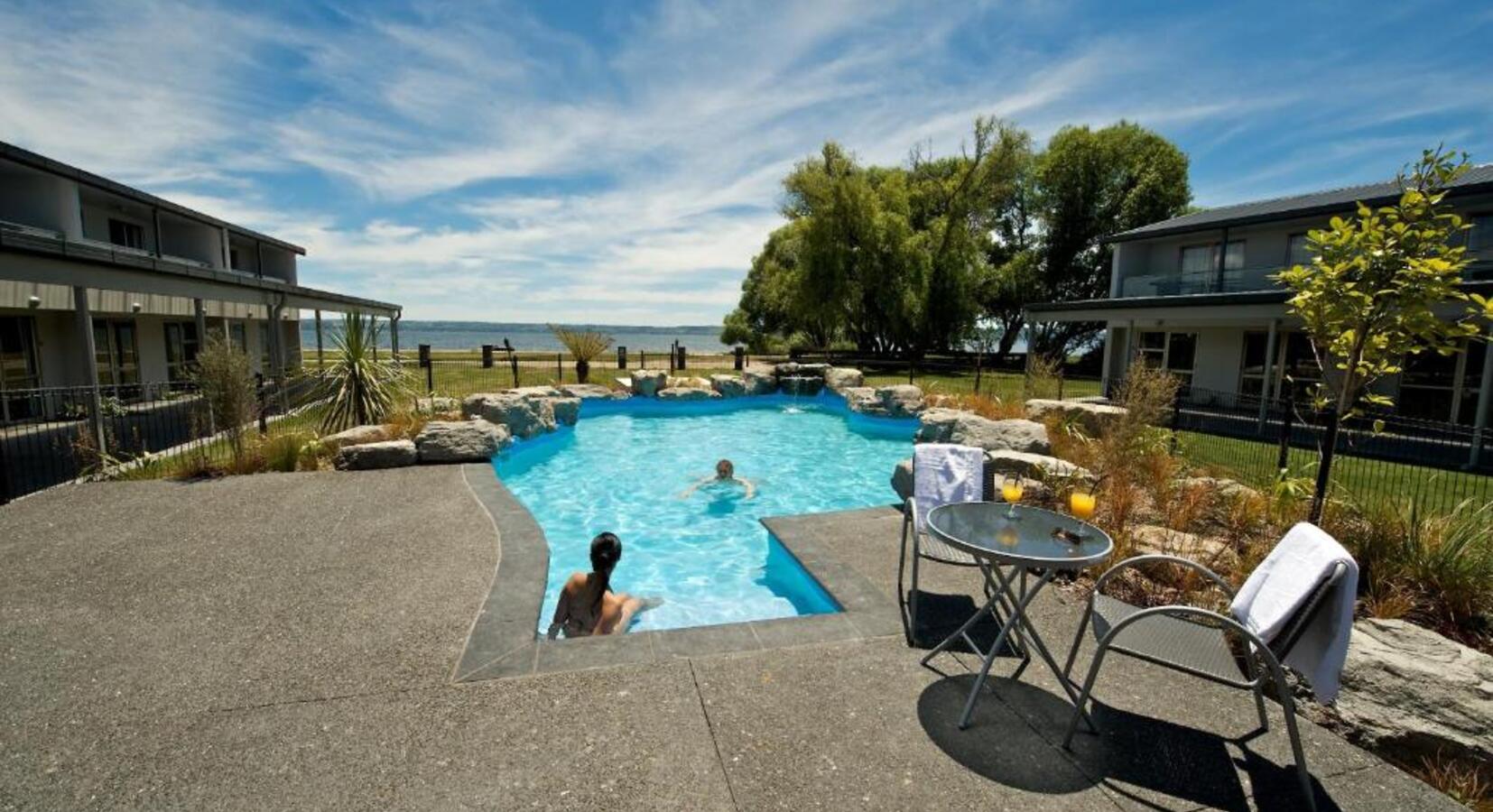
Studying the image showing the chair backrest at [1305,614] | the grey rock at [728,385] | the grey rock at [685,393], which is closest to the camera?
the chair backrest at [1305,614]

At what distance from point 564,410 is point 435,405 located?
3112mm

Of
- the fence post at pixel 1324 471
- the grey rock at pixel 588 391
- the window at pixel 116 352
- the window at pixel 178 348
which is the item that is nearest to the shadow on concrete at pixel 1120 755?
the fence post at pixel 1324 471

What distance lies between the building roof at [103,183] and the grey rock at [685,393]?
13949 millimetres

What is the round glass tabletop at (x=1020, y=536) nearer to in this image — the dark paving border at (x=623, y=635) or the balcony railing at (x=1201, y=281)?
the dark paving border at (x=623, y=635)

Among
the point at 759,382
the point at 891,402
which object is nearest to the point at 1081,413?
the point at 891,402


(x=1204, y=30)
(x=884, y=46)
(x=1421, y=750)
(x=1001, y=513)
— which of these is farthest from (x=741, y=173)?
(x=1421, y=750)

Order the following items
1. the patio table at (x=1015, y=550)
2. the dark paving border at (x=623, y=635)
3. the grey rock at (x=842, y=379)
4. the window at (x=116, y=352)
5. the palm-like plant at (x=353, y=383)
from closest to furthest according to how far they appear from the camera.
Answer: the patio table at (x=1015, y=550), the dark paving border at (x=623, y=635), the palm-like plant at (x=353, y=383), the window at (x=116, y=352), the grey rock at (x=842, y=379)

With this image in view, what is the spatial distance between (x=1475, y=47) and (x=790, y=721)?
1911 cm

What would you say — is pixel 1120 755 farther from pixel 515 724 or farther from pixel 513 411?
pixel 513 411

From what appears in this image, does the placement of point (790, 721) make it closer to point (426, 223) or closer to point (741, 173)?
point (741, 173)

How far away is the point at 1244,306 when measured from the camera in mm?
14422

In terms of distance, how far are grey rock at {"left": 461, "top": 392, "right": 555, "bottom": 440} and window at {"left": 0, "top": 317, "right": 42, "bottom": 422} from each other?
850 cm

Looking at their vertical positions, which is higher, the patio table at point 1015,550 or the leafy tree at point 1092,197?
the leafy tree at point 1092,197

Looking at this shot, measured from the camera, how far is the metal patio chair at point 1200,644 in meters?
2.20
